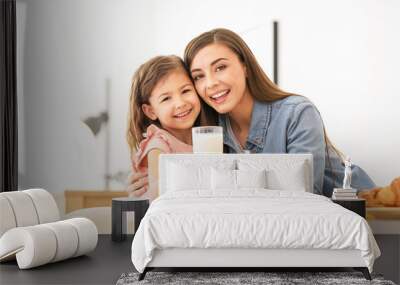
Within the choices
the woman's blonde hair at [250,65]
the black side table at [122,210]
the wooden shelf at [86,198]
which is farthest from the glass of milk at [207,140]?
the wooden shelf at [86,198]

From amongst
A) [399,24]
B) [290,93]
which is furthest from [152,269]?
[399,24]

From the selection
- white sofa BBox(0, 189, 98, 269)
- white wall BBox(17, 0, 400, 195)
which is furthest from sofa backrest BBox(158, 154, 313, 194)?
white sofa BBox(0, 189, 98, 269)

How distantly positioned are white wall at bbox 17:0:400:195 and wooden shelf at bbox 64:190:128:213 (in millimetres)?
85

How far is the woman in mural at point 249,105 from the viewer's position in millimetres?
6918

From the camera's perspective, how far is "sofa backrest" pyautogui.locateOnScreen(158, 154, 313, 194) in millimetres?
6137

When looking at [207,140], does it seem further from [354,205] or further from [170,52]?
[354,205]

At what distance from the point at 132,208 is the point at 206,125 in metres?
1.31

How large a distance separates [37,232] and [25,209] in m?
0.47

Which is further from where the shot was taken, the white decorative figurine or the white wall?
the white wall

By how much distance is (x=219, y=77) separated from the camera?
6.97 meters

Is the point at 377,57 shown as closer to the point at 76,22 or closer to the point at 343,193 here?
the point at 343,193

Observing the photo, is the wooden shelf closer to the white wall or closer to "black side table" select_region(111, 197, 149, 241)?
the white wall

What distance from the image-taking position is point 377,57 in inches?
275

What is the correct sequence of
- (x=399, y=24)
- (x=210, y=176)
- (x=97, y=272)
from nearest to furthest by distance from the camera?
(x=97, y=272) < (x=210, y=176) < (x=399, y=24)
